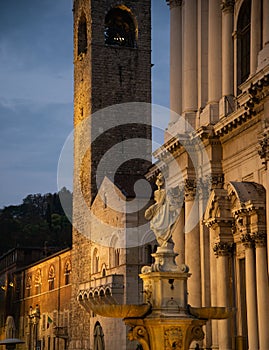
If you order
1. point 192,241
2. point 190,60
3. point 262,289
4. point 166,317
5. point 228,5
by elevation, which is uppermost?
point 228,5

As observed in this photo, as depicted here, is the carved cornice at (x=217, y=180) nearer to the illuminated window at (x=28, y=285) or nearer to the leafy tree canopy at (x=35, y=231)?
the illuminated window at (x=28, y=285)

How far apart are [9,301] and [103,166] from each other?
118 feet

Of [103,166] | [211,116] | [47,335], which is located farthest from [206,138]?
[47,335]

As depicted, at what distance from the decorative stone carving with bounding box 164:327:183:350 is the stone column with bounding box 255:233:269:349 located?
9.38m

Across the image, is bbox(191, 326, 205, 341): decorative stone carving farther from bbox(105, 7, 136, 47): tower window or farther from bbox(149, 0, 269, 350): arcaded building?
bbox(105, 7, 136, 47): tower window

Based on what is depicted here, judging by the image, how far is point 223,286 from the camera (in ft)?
90.6

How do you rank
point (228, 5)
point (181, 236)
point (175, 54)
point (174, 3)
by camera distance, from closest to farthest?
1. point (228, 5)
2. point (181, 236)
3. point (175, 54)
4. point (174, 3)

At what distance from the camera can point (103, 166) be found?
55688 millimetres

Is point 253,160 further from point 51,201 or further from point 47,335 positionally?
point 51,201

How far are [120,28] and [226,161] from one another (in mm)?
32494

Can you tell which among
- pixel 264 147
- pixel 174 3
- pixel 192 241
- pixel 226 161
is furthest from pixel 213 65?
pixel 192 241

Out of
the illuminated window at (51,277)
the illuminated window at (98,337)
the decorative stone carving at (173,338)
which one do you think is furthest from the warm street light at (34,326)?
the decorative stone carving at (173,338)

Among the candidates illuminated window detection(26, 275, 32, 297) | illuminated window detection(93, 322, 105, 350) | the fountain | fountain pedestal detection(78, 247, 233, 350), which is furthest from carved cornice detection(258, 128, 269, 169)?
illuminated window detection(26, 275, 32, 297)

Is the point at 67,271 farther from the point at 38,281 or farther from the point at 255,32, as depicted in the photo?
the point at 255,32
